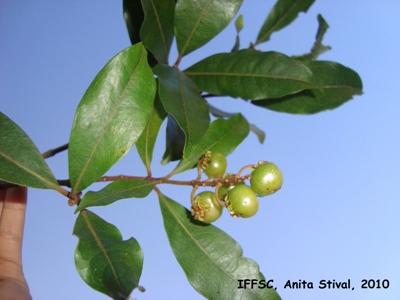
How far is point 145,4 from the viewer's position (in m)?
1.60

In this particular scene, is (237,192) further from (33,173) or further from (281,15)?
(281,15)

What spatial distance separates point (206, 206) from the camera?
158 centimetres

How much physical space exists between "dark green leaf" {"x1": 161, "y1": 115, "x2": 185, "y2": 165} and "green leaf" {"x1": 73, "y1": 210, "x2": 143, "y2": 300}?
56 cm

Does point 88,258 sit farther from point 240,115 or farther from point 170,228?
point 240,115

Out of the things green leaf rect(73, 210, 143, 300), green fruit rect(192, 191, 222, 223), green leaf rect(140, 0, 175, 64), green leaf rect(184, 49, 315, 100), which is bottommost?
green leaf rect(73, 210, 143, 300)

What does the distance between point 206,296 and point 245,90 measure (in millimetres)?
841

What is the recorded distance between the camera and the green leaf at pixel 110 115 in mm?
1426

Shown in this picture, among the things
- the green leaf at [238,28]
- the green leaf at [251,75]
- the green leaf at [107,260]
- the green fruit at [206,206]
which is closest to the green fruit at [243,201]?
the green fruit at [206,206]

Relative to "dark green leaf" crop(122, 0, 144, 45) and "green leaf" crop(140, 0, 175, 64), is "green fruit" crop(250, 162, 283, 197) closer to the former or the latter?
"green leaf" crop(140, 0, 175, 64)

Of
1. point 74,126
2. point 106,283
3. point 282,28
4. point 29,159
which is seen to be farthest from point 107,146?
point 282,28

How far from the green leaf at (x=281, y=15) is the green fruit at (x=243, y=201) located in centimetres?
122

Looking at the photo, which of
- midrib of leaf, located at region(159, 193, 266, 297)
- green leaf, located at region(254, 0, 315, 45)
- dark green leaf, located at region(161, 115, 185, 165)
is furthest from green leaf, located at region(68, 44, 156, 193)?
green leaf, located at region(254, 0, 315, 45)

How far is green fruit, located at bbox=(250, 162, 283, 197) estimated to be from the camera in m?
1.45

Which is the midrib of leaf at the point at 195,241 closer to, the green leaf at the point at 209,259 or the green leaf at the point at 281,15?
the green leaf at the point at 209,259
